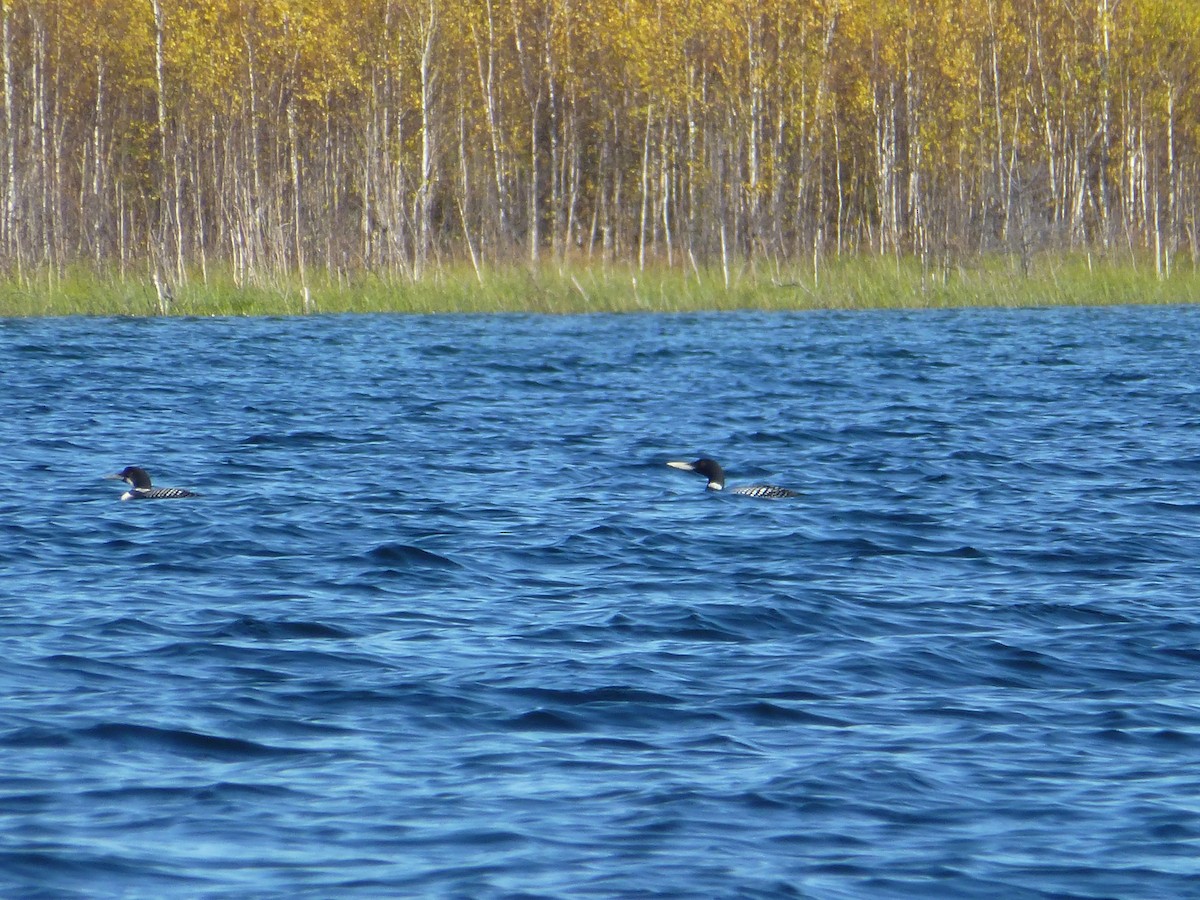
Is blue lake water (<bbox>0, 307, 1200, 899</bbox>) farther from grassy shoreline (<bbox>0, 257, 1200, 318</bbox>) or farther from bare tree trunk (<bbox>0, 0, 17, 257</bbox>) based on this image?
bare tree trunk (<bbox>0, 0, 17, 257</bbox>)

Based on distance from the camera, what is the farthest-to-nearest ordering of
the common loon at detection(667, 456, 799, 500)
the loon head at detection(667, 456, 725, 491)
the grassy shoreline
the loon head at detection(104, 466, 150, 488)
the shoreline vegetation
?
the shoreline vegetation → the grassy shoreline → the loon head at detection(667, 456, 725, 491) → the common loon at detection(667, 456, 799, 500) → the loon head at detection(104, 466, 150, 488)

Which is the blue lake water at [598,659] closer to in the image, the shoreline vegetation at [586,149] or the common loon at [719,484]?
the common loon at [719,484]

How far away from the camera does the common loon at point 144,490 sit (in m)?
13.7

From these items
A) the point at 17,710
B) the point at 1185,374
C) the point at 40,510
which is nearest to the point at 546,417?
the point at 40,510

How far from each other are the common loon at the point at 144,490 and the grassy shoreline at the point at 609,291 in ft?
66.3

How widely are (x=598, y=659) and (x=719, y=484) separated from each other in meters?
6.20

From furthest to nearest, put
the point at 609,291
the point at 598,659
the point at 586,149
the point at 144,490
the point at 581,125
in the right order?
the point at 586,149, the point at 581,125, the point at 609,291, the point at 144,490, the point at 598,659

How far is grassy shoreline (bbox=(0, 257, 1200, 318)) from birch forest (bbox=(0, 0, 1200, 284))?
72 cm

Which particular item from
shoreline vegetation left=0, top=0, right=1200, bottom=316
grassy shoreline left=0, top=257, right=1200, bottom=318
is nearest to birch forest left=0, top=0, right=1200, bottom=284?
shoreline vegetation left=0, top=0, right=1200, bottom=316

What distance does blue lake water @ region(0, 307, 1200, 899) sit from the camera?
5.95 m

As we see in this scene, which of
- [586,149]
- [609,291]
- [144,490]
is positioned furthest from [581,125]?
[144,490]

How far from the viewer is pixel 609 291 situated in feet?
118

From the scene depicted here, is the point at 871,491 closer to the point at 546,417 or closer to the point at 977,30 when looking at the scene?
the point at 546,417

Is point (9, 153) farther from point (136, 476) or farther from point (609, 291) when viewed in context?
point (136, 476)
